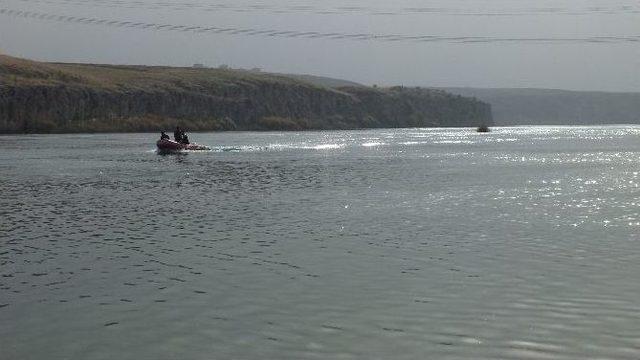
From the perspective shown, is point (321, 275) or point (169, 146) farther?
point (169, 146)

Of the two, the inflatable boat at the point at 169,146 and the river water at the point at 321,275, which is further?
the inflatable boat at the point at 169,146

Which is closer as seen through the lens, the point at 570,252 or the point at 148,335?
the point at 148,335

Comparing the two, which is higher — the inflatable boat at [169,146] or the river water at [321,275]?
the inflatable boat at [169,146]

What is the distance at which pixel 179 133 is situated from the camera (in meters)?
84.9

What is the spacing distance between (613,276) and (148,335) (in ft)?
34.6

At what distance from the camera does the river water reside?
1266 cm

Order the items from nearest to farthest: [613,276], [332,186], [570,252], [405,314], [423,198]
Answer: [405,314] < [613,276] < [570,252] < [423,198] < [332,186]

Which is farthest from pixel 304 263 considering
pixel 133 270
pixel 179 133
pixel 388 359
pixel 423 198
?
pixel 179 133

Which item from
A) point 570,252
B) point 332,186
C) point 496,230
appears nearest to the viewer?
point 570,252

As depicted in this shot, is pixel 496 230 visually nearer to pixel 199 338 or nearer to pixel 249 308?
pixel 249 308

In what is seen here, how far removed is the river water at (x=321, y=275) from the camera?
12.7 meters

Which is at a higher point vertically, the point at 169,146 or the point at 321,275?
the point at 169,146

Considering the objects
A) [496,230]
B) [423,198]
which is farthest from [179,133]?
[496,230]

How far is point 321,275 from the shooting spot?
1800cm
